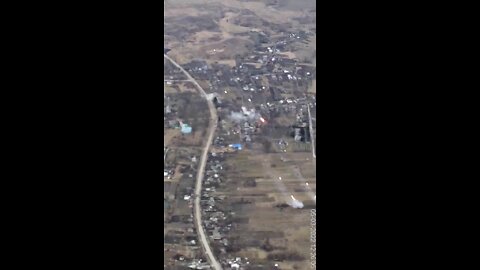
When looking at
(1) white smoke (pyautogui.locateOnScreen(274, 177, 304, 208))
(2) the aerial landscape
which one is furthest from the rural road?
(1) white smoke (pyautogui.locateOnScreen(274, 177, 304, 208))

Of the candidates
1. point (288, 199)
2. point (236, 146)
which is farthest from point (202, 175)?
point (288, 199)

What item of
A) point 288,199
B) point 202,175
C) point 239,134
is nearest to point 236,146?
point 239,134

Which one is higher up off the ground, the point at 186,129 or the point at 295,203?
the point at 186,129

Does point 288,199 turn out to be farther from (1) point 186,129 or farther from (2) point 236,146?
(1) point 186,129

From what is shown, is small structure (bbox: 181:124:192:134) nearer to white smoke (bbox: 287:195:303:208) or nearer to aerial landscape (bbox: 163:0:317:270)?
aerial landscape (bbox: 163:0:317:270)

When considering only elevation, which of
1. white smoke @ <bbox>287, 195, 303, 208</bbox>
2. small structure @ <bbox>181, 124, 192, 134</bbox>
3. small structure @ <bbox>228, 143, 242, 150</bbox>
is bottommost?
white smoke @ <bbox>287, 195, 303, 208</bbox>

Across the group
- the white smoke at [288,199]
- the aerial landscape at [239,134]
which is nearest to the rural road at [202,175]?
the aerial landscape at [239,134]

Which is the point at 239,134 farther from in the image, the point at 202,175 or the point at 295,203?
the point at 295,203

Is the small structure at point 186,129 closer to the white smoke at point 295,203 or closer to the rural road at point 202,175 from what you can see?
the rural road at point 202,175

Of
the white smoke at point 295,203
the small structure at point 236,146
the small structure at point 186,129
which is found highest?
the small structure at point 186,129

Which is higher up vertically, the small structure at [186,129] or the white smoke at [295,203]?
the small structure at [186,129]
